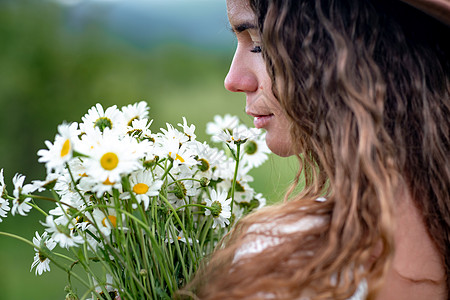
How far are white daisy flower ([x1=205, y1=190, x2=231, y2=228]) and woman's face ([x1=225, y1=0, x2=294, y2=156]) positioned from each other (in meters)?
0.18

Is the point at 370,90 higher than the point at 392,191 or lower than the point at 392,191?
higher

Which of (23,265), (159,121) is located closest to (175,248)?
(23,265)

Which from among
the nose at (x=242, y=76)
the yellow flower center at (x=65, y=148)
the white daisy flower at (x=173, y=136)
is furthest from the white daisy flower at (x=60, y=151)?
the nose at (x=242, y=76)

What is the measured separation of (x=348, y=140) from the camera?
81 cm

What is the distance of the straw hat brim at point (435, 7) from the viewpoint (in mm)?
822

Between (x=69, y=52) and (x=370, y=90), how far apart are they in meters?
4.34

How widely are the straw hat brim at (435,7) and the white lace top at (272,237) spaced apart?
1.25ft

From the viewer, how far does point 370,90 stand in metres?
0.84

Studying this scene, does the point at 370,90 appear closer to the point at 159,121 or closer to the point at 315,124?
the point at 315,124

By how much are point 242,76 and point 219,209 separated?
0.30m

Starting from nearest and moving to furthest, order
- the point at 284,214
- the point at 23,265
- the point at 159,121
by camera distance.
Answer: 1. the point at 284,214
2. the point at 23,265
3. the point at 159,121

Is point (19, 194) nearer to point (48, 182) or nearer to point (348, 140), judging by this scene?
point (48, 182)

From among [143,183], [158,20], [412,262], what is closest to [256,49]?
[143,183]

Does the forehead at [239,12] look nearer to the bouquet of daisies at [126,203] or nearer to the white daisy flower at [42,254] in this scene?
the bouquet of daisies at [126,203]
